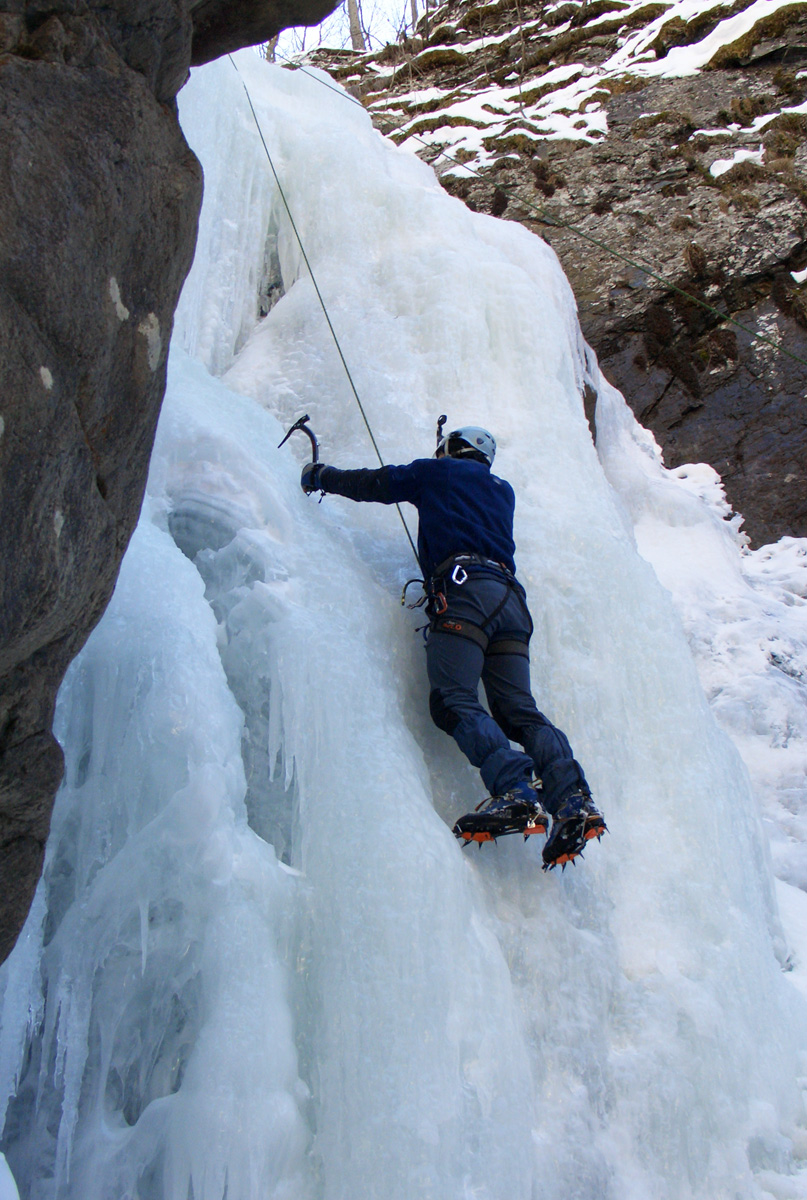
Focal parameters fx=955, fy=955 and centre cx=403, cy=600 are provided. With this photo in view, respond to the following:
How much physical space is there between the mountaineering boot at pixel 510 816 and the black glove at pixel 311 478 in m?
1.43

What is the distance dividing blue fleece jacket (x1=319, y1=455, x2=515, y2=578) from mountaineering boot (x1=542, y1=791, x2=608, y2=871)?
927 millimetres

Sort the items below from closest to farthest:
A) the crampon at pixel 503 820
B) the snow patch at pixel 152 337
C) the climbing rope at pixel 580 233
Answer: the snow patch at pixel 152 337, the crampon at pixel 503 820, the climbing rope at pixel 580 233

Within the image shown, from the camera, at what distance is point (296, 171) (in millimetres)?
5738

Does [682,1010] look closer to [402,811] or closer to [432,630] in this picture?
[402,811]

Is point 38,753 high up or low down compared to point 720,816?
up

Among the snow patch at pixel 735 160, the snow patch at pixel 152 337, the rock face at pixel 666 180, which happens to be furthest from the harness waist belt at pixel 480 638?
the snow patch at pixel 735 160

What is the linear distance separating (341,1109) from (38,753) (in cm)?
113

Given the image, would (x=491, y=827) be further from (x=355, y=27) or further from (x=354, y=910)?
(x=355, y=27)

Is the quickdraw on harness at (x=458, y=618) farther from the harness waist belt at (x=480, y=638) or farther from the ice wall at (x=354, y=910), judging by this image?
the ice wall at (x=354, y=910)

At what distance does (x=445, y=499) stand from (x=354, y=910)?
4.88 feet

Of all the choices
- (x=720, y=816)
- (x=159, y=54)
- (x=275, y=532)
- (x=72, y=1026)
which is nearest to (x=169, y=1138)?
(x=72, y=1026)

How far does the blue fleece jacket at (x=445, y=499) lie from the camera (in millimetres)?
3322

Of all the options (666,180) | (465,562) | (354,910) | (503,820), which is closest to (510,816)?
(503,820)

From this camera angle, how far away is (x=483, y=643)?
10.2ft
